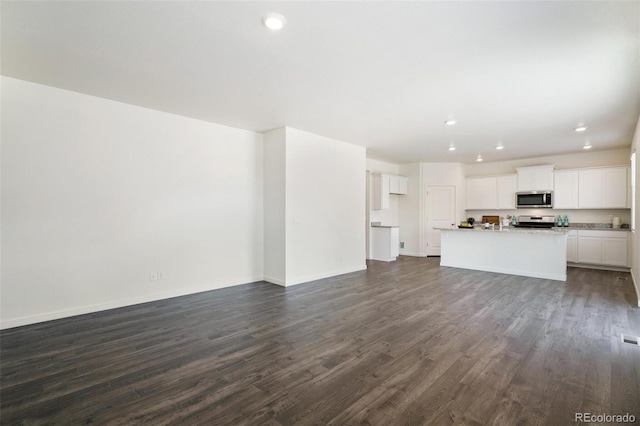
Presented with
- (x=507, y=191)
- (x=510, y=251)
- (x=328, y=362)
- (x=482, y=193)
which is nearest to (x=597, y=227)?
(x=507, y=191)

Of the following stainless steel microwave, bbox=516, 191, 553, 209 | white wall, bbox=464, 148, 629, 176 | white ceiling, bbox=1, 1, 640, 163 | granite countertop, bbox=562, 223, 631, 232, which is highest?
white ceiling, bbox=1, 1, 640, 163

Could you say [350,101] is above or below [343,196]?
above

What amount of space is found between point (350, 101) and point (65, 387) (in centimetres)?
402

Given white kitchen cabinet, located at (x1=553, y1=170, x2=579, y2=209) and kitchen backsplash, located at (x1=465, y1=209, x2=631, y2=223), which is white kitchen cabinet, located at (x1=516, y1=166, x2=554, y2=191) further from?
kitchen backsplash, located at (x1=465, y1=209, x2=631, y2=223)

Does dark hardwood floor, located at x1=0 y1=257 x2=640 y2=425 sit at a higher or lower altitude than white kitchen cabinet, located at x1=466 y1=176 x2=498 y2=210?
lower

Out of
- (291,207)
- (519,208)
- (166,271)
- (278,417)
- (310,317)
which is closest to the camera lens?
(278,417)

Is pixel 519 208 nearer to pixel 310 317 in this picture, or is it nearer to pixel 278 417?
pixel 310 317

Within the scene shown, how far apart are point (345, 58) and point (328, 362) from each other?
2.79m

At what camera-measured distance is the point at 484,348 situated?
286 cm

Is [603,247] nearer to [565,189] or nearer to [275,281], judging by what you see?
[565,189]

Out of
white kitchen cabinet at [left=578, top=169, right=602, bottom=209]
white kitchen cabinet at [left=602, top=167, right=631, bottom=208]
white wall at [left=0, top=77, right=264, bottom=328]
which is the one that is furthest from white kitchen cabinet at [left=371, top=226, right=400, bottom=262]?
white kitchen cabinet at [left=602, top=167, right=631, bottom=208]

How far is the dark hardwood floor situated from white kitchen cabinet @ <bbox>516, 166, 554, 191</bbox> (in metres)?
3.87

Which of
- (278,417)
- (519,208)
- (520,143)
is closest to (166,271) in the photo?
(278,417)

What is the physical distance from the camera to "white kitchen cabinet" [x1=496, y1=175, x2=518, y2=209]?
8.07 m
